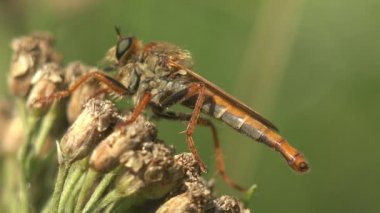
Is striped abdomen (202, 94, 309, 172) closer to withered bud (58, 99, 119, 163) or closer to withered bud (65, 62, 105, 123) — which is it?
withered bud (65, 62, 105, 123)

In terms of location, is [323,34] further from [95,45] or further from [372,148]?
[95,45]

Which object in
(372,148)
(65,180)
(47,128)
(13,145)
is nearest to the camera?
(65,180)

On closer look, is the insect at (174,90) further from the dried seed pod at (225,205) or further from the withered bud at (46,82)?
the dried seed pod at (225,205)

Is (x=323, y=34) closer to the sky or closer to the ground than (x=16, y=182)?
closer to the sky

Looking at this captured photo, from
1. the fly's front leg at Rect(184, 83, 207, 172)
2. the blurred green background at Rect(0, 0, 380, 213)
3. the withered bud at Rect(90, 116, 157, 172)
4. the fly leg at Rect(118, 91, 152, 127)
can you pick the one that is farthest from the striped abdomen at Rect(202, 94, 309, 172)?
the withered bud at Rect(90, 116, 157, 172)

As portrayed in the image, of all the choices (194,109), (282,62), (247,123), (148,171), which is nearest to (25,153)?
(148,171)

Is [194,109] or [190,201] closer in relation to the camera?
[190,201]

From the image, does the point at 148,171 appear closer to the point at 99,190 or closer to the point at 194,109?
the point at 99,190

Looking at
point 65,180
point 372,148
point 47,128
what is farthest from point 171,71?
point 372,148
